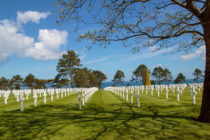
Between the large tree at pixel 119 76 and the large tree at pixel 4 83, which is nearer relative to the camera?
the large tree at pixel 4 83

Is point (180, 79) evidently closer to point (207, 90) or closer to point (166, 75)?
point (166, 75)

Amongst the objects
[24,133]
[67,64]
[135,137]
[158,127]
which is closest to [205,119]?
[158,127]

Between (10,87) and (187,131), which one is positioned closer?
(187,131)

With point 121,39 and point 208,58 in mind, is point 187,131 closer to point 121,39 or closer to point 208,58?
point 208,58

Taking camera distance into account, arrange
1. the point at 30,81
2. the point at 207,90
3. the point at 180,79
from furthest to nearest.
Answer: the point at 180,79 < the point at 30,81 < the point at 207,90

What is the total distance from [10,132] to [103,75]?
305 feet

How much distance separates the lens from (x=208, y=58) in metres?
6.62

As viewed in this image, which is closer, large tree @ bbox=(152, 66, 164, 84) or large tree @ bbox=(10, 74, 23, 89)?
large tree @ bbox=(10, 74, 23, 89)

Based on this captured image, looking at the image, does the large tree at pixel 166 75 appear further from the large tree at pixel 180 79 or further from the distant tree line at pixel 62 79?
the distant tree line at pixel 62 79

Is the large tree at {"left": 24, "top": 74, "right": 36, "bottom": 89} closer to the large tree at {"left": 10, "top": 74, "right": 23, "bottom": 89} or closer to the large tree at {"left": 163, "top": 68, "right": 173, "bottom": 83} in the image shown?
the large tree at {"left": 10, "top": 74, "right": 23, "bottom": 89}

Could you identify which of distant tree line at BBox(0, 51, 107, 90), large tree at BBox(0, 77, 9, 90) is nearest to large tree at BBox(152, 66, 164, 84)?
distant tree line at BBox(0, 51, 107, 90)

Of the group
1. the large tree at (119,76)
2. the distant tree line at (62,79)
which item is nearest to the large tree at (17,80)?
the distant tree line at (62,79)

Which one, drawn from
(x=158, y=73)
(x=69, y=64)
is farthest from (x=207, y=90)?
(x=158, y=73)

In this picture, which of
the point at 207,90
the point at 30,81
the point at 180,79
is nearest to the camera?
the point at 207,90
